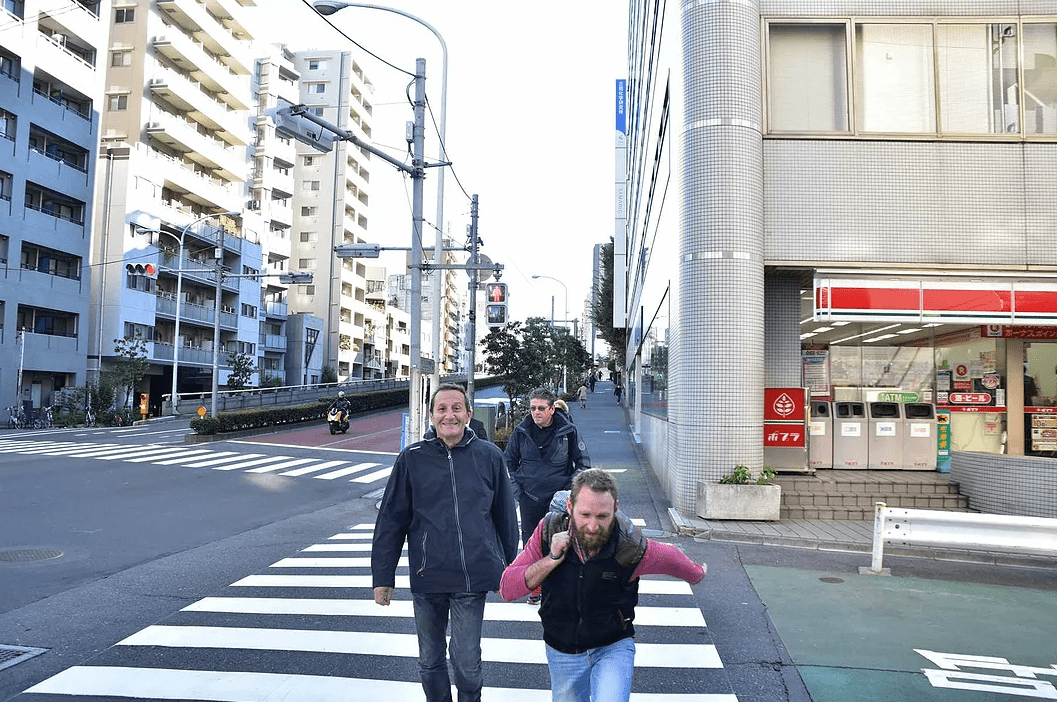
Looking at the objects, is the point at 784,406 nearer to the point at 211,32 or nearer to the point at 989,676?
the point at 989,676

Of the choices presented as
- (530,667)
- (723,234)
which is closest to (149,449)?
(723,234)

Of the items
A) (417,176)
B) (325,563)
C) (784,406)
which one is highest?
(417,176)

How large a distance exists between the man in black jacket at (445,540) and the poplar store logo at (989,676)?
10.5 feet

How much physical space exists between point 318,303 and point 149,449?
163ft

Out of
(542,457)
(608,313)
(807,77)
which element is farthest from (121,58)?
(542,457)

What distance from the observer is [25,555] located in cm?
862

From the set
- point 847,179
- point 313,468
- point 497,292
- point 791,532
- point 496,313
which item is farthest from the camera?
point 497,292

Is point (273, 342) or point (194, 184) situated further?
point (273, 342)

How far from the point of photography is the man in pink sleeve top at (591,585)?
9.66 feet

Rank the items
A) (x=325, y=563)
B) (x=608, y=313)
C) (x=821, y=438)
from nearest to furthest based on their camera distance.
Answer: (x=325, y=563)
(x=821, y=438)
(x=608, y=313)

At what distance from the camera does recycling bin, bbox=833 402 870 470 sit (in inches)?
490

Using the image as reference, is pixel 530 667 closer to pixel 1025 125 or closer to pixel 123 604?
pixel 123 604

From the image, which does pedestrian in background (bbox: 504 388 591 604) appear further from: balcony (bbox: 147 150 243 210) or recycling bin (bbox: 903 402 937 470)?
balcony (bbox: 147 150 243 210)

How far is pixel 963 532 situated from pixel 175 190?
163ft
